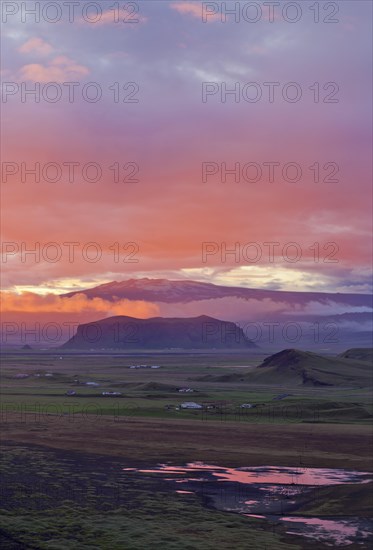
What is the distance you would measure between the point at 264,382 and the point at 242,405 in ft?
199

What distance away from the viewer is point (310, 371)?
157m

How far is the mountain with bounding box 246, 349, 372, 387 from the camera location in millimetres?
151475

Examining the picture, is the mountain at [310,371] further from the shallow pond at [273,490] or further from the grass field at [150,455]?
the shallow pond at [273,490]

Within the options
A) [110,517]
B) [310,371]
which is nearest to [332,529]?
[110,517]

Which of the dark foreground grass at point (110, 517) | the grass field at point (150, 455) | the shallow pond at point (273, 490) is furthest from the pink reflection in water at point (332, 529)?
the dark foreground grass at point (110, 517)

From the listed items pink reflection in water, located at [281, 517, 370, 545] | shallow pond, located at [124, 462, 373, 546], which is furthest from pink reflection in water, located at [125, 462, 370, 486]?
pink reflection in water, located at [281, 517, 370, 545]

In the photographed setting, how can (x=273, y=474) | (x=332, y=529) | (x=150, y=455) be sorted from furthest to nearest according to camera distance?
(x=150, y=455) → (x=273, y=474) → (x=332, y=529)

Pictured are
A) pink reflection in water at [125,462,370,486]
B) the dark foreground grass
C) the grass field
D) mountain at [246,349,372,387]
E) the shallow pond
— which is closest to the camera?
the dark foreground grass

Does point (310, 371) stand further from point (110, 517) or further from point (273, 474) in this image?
point (110, 517)

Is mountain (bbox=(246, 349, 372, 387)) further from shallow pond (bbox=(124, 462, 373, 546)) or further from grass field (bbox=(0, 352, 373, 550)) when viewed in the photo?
shallow pond (bbox=(124, 462, 373, 546))

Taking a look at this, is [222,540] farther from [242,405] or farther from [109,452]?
[242,405]

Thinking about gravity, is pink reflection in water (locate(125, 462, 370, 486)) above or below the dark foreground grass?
below

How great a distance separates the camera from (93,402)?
10675cm

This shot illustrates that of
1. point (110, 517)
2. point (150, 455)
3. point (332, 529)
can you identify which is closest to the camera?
point (332, 529)
